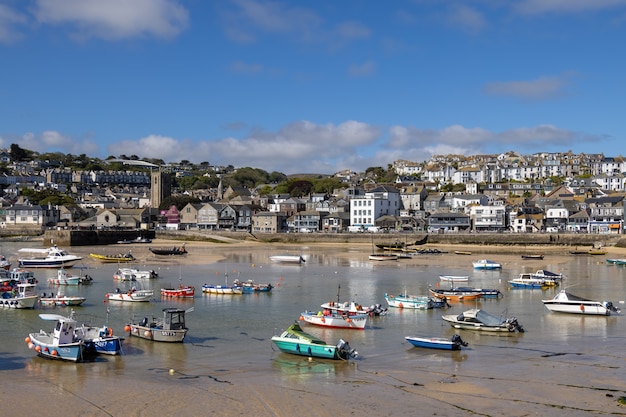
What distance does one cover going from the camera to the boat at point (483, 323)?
2411 centimetres

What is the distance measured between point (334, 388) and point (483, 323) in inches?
375

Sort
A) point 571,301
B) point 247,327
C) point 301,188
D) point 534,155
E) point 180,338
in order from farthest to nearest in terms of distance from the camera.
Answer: point 534,155
point 301,188
point 571,301
point 247,327
point 180,338

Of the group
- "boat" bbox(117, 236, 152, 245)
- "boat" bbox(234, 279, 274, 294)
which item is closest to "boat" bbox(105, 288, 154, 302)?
"boat" bbox(234, 279, 274, 294)

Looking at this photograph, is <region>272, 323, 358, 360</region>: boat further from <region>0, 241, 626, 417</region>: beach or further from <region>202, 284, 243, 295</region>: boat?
<region>202, 284, 243, 295</region>: boat

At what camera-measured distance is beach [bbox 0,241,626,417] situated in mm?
14688

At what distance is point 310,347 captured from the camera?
2008 cm

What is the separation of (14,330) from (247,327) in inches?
329

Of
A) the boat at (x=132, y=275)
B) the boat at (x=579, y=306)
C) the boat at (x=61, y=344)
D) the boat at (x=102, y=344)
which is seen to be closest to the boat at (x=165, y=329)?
the boat at (x=102, y=344)

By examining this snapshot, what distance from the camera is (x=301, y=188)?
13638 cm

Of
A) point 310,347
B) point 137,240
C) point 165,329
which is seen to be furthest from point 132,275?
point 137,240

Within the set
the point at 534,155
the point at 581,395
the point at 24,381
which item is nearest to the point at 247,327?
the point at 24,381

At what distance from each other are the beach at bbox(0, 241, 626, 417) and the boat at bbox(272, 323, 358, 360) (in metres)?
0.39

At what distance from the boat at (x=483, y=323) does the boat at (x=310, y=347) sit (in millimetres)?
6309

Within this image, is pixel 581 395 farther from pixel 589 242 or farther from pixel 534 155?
pixel 534 155
